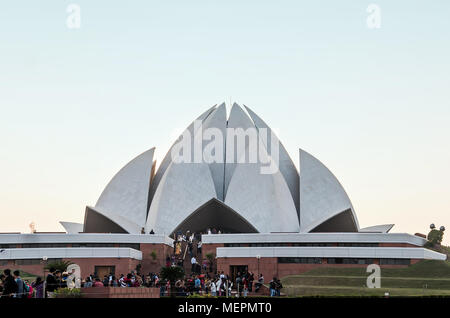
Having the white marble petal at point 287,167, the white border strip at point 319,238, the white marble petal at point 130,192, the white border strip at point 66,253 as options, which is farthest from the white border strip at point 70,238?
the white marble petal at point 287,167

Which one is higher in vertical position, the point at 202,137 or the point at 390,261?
the point at 202,137

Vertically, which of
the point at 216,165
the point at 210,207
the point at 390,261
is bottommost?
the point at 390,261

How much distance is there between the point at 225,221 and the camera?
113ft

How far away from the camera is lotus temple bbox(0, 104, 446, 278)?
25250 mm

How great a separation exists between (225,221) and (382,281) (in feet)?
47.4

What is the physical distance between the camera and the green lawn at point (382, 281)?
18.2m

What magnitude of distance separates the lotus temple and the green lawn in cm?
180

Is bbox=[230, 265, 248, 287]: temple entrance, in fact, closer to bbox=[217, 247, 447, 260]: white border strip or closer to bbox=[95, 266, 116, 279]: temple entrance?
bbox=[217, 247, 447, 260]: white border strip

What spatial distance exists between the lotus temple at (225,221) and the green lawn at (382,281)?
1.80 m

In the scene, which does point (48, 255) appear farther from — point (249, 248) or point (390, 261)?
point (390, 261)

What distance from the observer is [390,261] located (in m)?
25.1

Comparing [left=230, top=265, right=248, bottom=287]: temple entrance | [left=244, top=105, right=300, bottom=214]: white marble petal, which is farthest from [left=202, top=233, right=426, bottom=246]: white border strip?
[left=244, top=105, right=300, bottom=214]: white marble petal

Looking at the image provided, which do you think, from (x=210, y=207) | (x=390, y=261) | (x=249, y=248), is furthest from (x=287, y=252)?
(x=210, y=207)

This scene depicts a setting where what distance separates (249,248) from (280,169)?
9.46 m
